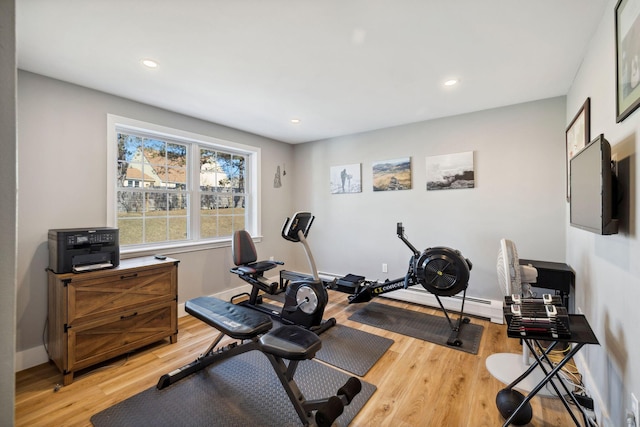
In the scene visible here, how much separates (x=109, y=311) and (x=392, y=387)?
7.86ft

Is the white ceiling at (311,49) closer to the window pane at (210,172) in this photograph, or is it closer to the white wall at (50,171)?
the white wall at (50,171)

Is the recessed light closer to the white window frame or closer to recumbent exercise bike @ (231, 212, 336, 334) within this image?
the white window frame

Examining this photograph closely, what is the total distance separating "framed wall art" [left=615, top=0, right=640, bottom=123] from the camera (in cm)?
125

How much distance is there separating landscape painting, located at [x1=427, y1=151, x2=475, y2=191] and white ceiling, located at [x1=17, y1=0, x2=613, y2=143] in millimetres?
661

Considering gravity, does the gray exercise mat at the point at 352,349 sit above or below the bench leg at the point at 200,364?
below

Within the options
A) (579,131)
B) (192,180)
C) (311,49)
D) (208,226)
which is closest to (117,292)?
(208,226)

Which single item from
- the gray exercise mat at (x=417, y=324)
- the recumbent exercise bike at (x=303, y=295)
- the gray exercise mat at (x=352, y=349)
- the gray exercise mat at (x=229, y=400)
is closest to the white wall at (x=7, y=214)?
the gray exercise mat at (x=229, y=400)

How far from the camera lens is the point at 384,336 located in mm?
2873

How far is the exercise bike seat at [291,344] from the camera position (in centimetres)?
158

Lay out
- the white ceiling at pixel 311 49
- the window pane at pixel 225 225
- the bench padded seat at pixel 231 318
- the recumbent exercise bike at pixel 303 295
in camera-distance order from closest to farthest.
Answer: the white ceiling at pixel 311 49 < the bench padded seat at pixel 231 318 < the recumbent exercise bike at pixel 303 295 < the window pane at pixel 225 225

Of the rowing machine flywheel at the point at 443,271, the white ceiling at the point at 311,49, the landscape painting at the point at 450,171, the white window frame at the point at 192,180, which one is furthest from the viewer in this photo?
the landscape painting at the point at 450,171

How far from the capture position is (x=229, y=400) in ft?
6.28

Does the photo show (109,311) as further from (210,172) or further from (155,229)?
(210,172)

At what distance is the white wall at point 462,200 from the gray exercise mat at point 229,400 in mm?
2216
